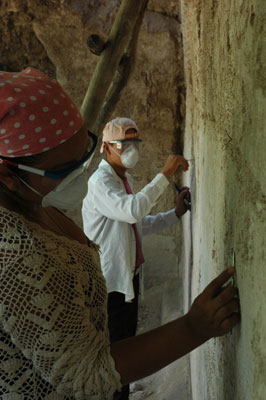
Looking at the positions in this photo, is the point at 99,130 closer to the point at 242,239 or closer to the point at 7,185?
the point at 7,185

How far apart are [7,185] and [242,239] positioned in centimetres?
52

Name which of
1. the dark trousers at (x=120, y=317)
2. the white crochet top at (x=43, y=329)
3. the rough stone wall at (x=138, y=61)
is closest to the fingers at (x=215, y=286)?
the white crochet top at (x=43, y=329)

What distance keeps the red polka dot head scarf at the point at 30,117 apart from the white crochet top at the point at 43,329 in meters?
0.15

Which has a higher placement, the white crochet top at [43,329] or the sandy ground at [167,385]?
the white crochet top at [43,329]

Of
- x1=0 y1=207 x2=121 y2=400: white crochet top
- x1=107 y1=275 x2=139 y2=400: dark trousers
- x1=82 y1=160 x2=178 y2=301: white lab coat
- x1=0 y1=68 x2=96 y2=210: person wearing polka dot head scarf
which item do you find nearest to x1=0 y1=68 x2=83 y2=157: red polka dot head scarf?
x1=0 y1=68 x2=96 y2=210: person wearing polka dot head scarf

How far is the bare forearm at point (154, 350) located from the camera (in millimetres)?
886

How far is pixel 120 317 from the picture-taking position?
2.36 meters

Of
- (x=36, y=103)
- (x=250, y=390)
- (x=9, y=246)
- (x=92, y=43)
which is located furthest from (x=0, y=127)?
(x=92, y=43)

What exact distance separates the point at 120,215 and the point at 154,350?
1.30 meters

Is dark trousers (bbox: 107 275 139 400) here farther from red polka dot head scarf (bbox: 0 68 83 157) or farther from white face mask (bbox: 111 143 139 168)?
red polka dot head scarf (bbox: 0 68 83 157)

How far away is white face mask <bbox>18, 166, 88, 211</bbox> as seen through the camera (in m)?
1.03

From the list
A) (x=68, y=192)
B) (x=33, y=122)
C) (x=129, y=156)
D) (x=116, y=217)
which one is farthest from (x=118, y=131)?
(x=33, y=122)

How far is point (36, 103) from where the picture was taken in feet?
3.06

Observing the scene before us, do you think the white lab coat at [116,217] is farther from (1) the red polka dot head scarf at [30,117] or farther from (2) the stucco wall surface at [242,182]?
(1) the red polka dot head scarf at [30,117]
